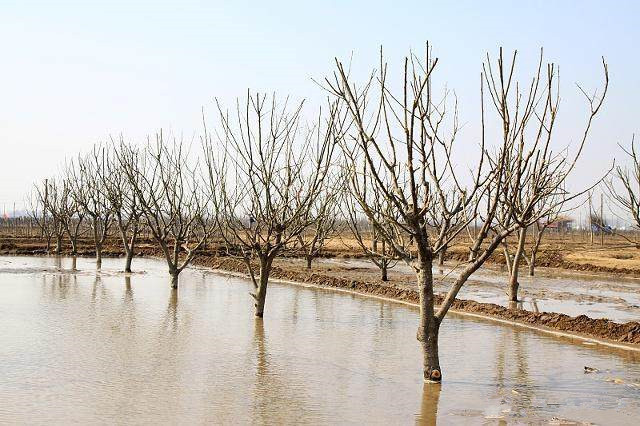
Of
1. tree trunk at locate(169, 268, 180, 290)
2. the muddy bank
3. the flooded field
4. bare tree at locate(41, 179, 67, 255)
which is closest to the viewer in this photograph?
the muddy bank

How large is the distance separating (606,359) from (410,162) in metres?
5.39

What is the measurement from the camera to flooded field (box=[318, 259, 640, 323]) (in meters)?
17.8

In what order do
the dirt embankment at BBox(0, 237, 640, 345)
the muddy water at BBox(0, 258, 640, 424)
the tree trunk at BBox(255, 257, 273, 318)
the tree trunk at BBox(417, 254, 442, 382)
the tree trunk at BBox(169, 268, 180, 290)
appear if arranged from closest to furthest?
the muddy water at BBox(0, 258, 640, 424) → the tree trunk at BBox(417, 254, 442, 382) → the dirt embankment at BBox(0, 237, 640, 345) → the tree trunk at BBox(255, 257, 273, 318) → the tree trunk at BBox(169, 268, 180, 290)

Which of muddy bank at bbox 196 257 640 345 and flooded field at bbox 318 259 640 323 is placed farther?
flooded field at bbox 318 259 640 323

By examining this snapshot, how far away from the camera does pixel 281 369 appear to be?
406 inches

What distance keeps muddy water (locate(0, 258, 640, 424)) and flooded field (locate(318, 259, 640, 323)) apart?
2.13 metres

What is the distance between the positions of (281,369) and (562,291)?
14.6 m

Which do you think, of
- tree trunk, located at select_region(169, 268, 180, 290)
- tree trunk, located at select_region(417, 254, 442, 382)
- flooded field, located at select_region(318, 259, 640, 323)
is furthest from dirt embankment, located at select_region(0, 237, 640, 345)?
tree trunk, located at select_region(417, 254, 442, 382)

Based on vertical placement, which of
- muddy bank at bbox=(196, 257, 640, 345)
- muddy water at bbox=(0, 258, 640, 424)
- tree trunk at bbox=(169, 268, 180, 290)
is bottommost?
muddy water at bbox=(0, 258, 640, 424)

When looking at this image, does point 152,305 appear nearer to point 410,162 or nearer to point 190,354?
point 190,354

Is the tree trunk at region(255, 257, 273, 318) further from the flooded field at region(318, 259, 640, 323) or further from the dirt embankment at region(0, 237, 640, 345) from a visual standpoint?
the dirt embankment at region(0, 237, 640, 345)

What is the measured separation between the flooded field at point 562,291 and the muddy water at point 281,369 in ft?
6.99

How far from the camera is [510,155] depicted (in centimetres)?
861

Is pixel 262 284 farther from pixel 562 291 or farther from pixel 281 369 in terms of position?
pixel 562 291
